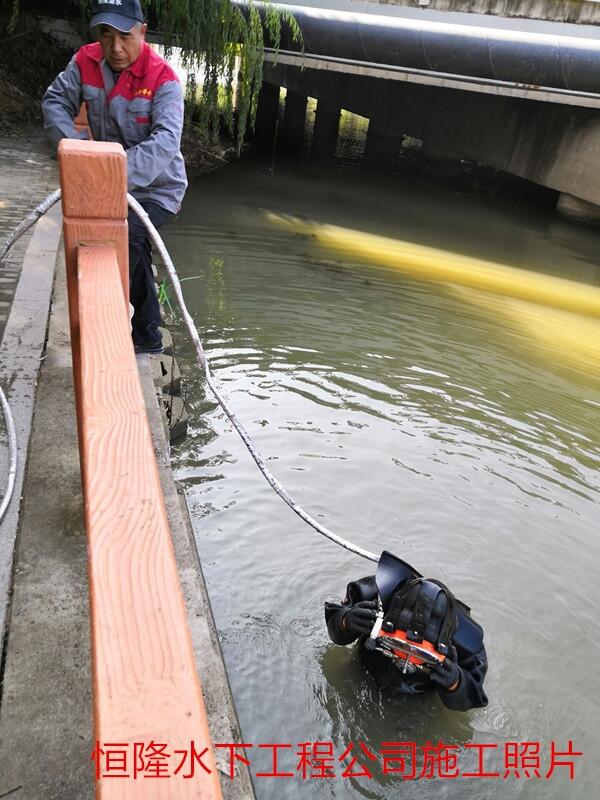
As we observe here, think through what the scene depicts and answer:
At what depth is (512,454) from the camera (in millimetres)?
5207

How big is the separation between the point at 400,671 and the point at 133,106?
259 centimetres

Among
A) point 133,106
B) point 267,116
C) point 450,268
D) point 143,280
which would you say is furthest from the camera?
point 267,116

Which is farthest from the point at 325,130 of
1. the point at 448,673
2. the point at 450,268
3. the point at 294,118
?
the point at 448,673

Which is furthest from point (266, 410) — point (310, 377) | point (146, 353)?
point (146, 353)

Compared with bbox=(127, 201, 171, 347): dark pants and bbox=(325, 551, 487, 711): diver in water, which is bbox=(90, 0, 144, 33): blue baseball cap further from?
bbox=(325, 551, 487, 711): diver in water

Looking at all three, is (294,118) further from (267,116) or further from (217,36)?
(217,36)

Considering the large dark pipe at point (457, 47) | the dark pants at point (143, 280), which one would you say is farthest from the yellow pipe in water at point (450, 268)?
the dark pants at point (143, 280)

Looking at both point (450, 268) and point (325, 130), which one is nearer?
Result: point (450, 268)

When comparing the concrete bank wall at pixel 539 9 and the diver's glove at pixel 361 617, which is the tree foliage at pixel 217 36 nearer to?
the concrete bank wall at pixel 539 9

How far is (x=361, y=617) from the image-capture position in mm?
2508

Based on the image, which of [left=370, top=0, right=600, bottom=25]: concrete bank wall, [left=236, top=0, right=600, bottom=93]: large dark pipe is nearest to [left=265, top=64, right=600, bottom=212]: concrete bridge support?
[left=370, top=0, right=600, bottom=25]: concrete bank wall

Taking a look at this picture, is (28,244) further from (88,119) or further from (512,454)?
(512,454)

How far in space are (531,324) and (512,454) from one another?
3250 millimetres

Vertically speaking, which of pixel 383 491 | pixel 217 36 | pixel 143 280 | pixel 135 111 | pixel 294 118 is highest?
pixel 135 111
